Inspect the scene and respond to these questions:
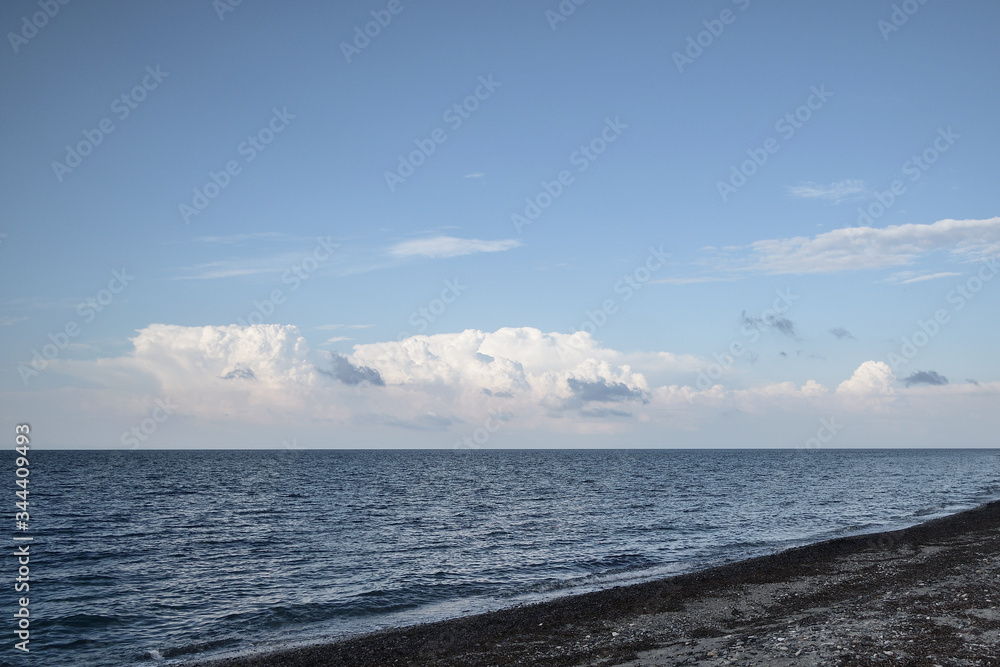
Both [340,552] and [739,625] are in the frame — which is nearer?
[739,625]

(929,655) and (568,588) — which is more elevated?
(929,655)

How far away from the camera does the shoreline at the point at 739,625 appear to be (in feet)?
52.6

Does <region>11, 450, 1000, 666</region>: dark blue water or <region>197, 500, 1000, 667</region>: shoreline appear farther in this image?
<region>11, 450, 1000, 666</region>: dark blue water

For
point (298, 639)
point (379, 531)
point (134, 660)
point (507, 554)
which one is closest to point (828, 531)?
point (507, 554)

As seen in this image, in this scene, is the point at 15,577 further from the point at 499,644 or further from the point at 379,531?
the point at 499,644

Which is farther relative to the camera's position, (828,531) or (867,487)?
(867,487)

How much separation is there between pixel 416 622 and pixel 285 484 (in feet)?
262

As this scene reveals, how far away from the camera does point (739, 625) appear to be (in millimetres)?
19594

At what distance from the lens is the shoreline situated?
16047 millimetres

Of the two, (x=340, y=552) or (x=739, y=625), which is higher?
(x=739, y=625)

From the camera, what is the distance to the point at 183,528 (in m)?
47.5

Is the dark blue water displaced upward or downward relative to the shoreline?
downward

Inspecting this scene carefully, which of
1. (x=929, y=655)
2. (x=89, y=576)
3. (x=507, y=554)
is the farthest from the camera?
(x=507, y=554)

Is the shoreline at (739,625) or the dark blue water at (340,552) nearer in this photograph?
the shoreline at (739,625)
